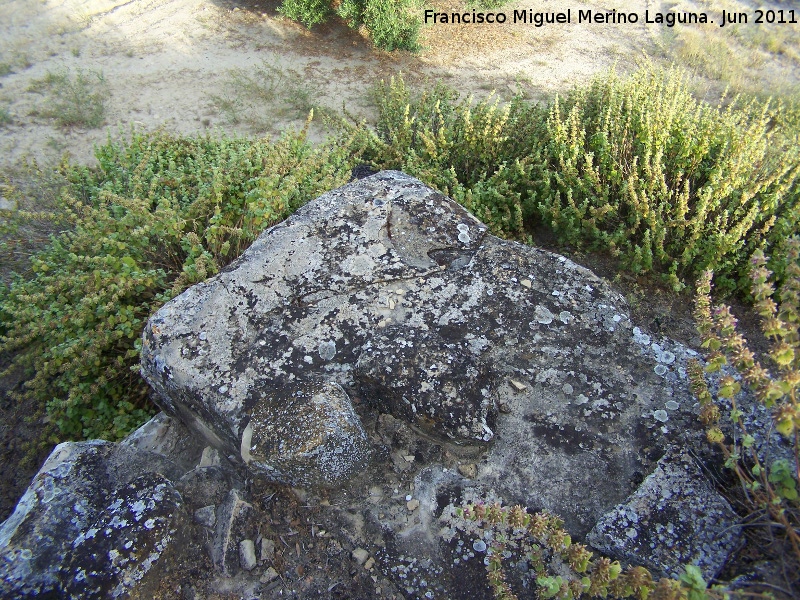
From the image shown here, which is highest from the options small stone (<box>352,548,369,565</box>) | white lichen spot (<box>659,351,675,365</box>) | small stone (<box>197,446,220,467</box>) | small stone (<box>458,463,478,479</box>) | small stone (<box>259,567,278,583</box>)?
white lichen spot (<box>659,351,675,365</box>)

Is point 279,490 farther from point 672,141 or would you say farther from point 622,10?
point 622,10

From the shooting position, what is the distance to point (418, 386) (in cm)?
218

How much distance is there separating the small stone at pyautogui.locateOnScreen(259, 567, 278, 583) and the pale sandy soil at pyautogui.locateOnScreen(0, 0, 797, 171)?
197 inches

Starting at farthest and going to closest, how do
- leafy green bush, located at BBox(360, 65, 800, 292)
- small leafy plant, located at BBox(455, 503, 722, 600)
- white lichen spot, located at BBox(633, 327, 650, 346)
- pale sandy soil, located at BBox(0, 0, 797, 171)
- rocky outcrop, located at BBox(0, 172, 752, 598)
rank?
pale sandy soil, located at BBox(0, 0, 797, 171) < leafy green bush, located at BBox(360, 65, 800, 292) < white lichen spot, located at BBox(633, 327, 650, 346) < rocky outcrop, located at BBox(0, 172, 752, 598) < small leafy plant, located at BBox(455, 503, 722, 600)

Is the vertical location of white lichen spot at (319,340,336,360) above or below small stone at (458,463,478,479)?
above

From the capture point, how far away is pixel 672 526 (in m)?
1.83

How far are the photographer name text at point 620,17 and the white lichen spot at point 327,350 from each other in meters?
7.57

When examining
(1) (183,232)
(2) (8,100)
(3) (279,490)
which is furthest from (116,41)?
(3) (279,490)

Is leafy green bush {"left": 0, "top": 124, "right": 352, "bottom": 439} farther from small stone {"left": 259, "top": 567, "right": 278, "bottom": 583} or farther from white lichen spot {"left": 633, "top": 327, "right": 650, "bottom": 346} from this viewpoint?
white lichen spot {"left": 633, "top": 327, "right": 650, "bottom": 346}

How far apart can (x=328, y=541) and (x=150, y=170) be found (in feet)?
10.2

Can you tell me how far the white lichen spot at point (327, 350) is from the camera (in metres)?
2.32

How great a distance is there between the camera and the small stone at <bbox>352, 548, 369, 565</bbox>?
1989 mm

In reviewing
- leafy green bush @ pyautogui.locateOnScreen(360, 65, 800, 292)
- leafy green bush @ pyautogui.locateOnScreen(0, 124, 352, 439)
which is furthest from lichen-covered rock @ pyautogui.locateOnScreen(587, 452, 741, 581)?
leafy green bush @ pyautogui.locateOnScreen(0, 124, 352, 439)

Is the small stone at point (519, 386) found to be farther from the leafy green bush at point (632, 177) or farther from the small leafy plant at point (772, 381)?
the leafy green bush at point (632, 177)
